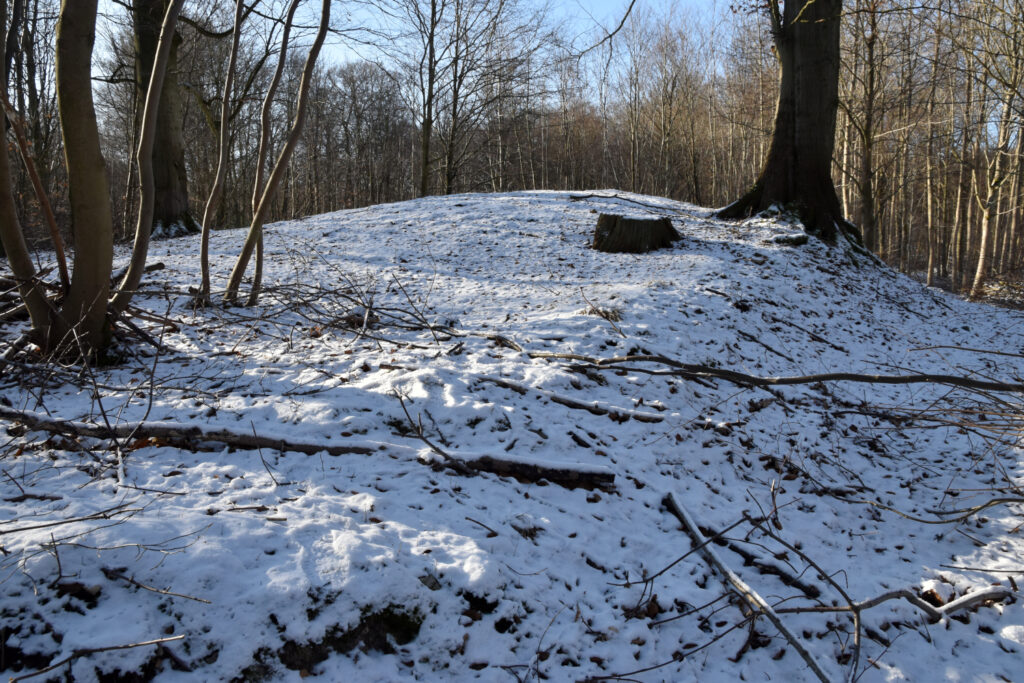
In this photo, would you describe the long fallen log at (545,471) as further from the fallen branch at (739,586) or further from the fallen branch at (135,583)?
the fallen branch at (135,583)

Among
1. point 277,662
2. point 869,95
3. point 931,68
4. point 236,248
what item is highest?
point 931,68

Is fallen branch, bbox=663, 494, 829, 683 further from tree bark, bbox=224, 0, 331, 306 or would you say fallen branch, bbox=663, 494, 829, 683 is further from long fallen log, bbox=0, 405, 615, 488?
tree bark, bbox=224, 0, 331, 306

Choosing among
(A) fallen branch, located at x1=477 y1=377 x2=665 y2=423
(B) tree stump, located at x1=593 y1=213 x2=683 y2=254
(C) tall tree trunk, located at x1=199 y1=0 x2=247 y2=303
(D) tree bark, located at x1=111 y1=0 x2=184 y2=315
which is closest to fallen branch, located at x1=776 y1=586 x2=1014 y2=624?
(A) fallen branch, located at x1=477 y1=377 x2=665 y2=423

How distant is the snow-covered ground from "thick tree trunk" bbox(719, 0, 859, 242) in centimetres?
529

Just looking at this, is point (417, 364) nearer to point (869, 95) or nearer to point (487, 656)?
point (487, 656)

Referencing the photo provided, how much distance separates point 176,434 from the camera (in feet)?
9.82

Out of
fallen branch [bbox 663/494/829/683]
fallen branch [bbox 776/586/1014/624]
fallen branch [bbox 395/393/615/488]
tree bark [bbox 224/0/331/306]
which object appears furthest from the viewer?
tree bark [bbox 224/0/331/306]

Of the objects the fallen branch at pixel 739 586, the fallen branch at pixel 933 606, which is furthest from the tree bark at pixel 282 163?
the fallen branch at pixel 933 606

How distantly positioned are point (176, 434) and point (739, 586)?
3.12 metres

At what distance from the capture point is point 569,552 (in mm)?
2623

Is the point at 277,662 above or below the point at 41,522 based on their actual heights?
below

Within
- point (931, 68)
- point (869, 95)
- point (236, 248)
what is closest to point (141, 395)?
point (236, 248)

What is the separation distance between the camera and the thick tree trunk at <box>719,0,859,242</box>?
9602mm

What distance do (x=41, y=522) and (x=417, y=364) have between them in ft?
8.22
